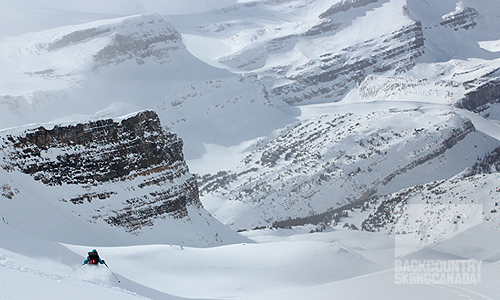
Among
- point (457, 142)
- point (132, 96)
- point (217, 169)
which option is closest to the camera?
point (457, 142)

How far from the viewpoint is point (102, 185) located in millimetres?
39562

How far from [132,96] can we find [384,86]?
10823cm

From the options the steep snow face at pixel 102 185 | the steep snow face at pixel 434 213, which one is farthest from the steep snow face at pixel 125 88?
the steep snow face at pixel 102 185

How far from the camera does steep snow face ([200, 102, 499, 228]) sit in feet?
329

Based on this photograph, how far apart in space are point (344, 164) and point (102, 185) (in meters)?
79.8

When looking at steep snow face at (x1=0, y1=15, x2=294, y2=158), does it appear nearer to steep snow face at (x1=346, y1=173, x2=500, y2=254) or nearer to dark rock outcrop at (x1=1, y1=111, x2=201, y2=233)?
steep snow face at (x1=346, y1=173, x2=500, y2=254)

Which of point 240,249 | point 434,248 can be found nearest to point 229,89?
point 434,248

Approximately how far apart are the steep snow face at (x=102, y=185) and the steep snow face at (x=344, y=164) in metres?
52.1

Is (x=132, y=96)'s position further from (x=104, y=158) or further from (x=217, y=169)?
(x=104, y=158)

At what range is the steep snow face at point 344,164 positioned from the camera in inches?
3952

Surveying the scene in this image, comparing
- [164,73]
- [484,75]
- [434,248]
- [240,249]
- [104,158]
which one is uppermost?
[164,73]

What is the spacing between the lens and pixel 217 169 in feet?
438

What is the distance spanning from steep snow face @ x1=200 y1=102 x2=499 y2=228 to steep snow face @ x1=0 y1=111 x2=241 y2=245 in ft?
171

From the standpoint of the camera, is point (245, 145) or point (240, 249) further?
point (245, 145)
